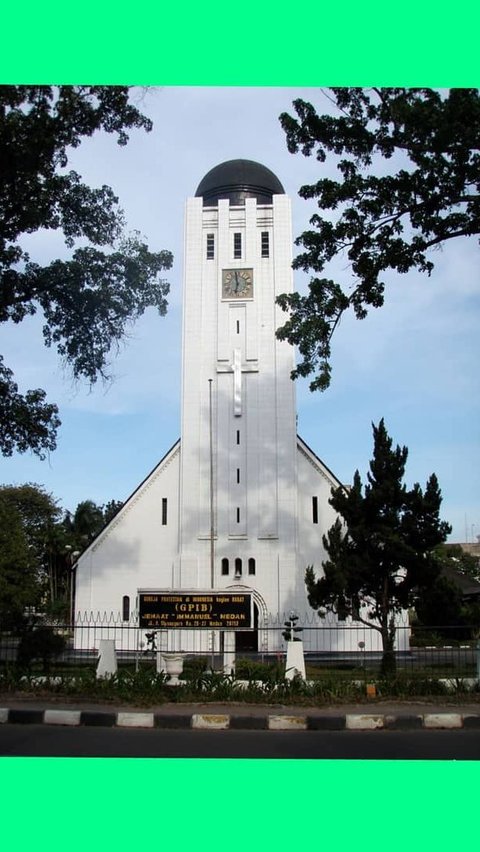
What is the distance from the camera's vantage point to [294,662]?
8.86 metres

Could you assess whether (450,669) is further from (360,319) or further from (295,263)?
(295,263)

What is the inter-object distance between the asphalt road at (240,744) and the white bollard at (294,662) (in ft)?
5.75

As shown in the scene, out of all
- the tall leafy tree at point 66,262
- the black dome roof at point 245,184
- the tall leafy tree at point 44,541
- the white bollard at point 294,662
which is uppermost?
the black dome roof at point 245,184

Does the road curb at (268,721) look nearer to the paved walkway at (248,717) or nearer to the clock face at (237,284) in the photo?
the paved walkway at (248,717)

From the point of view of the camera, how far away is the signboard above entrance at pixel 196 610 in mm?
8906

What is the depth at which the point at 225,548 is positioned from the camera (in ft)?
65.2

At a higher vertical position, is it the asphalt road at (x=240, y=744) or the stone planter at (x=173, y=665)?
the stone planter at (x=173, y=665)

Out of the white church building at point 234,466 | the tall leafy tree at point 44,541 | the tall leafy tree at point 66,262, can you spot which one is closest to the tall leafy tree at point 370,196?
the tall leafy tree at point 66,262

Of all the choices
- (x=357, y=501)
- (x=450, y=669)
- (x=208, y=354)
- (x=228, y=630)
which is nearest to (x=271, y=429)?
(x=208, y=354)

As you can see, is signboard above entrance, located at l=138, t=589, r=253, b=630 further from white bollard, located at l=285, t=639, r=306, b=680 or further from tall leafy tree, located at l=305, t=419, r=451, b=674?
tall leafy tree, located at l=305, t=419, r=451, b=674

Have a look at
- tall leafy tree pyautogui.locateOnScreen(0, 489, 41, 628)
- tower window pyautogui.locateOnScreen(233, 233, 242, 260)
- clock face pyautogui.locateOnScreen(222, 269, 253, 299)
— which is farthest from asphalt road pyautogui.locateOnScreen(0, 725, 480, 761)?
tower window pyautogui.locateOnScreen(233, 233, 242, 260)

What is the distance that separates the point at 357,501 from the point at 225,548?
6321 mm

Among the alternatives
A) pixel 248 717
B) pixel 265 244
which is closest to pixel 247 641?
pixel 265 244

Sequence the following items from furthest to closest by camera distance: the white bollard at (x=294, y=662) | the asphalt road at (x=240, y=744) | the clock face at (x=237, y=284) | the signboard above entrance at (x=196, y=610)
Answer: the clock face at (x=237, y=284), the signboard above entrance at (x=196, y=610), the white bollard at (x=294, y=662), the asphalt road at (x=240, y=744)
